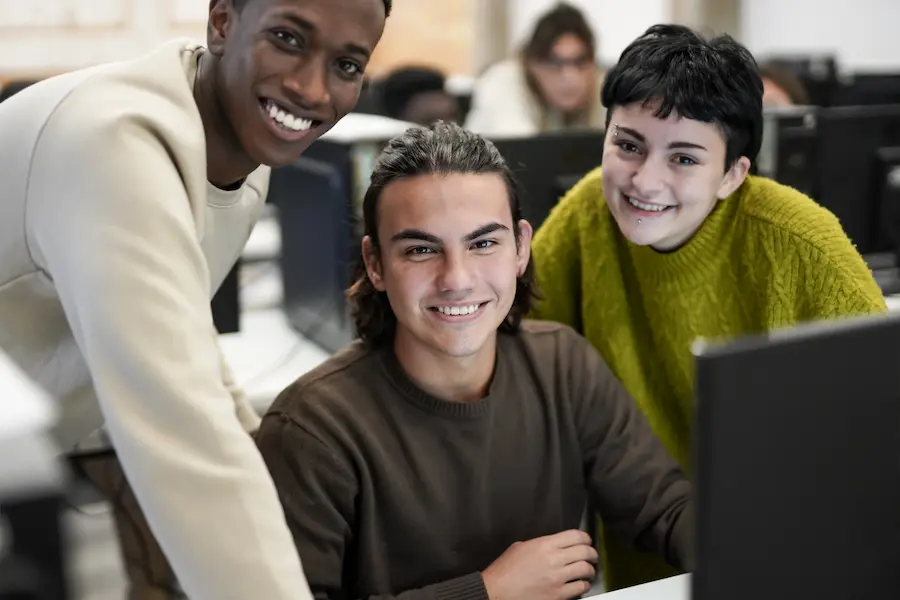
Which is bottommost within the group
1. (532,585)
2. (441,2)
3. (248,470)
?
(532,585)

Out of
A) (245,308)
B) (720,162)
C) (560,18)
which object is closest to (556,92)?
(560,18)

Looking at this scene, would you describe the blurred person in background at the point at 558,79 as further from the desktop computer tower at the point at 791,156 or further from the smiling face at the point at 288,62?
the smiling face at the point at 288,62

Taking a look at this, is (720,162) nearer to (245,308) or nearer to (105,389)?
(105,389)

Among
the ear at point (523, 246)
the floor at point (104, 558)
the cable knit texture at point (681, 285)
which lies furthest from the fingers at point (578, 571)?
the floor at point (104, 558)

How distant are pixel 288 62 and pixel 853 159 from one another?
1.74 metres

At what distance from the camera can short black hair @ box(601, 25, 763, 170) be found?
4.33ft

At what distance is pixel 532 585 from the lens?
1170mm

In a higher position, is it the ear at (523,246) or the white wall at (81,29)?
the white wall at (81,29)

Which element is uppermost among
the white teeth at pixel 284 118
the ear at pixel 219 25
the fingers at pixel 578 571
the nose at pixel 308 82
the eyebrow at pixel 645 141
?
the ear at pixel 219 25

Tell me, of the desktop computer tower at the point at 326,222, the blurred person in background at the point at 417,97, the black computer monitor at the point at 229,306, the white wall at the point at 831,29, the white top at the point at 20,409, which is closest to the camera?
the white top at the point at 20,409

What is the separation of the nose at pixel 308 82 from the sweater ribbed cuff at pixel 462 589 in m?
0.56

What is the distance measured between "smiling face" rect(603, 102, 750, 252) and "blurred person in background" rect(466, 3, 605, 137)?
184cm

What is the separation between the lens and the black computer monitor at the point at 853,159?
234 centimetres

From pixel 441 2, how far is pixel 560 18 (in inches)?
82.7
